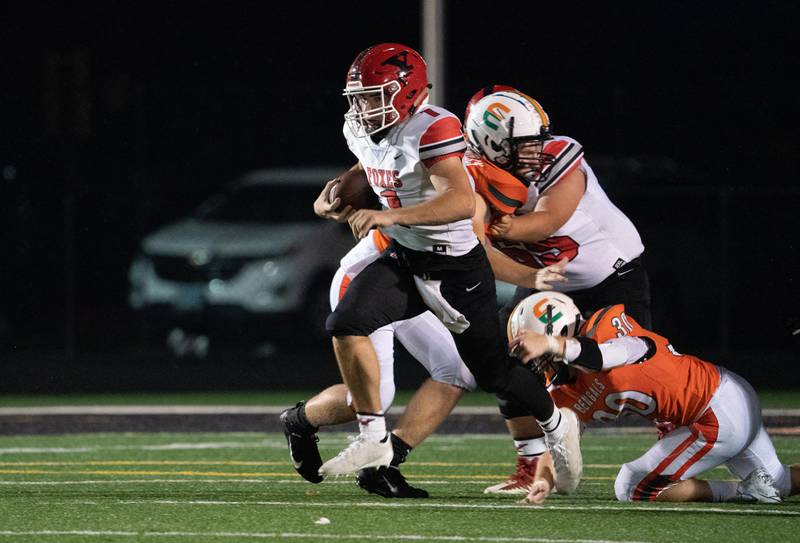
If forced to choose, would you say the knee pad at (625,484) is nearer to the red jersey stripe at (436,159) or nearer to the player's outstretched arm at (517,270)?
the player's outstretched arm at (517,270)

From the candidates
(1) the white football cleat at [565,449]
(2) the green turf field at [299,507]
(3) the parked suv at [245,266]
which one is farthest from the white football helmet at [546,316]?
(3) the parked suv at [245,266]

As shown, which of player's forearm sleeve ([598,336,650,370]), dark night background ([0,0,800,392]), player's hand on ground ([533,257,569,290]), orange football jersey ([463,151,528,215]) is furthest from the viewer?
dark night background ([0,0,800,392])

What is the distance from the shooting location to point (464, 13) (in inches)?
1166

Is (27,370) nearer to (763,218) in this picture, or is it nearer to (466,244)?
(763,218)

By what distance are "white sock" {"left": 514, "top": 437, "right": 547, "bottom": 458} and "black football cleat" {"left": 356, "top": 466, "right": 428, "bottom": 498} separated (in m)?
0.57

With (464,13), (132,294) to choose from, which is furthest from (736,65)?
(132,294)

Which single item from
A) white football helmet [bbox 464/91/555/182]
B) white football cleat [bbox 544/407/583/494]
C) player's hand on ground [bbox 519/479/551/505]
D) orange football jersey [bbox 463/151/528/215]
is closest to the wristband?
white football cleat [bbox 544/407/583/494]

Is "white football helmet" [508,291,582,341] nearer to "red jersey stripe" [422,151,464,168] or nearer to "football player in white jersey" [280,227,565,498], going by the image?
"football player in white jersey" [280,227,565,498]

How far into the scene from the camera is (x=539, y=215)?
7863 mm

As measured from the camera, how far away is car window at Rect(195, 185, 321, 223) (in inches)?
674

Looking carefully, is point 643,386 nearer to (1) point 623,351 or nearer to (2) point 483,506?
(1) point 623,351

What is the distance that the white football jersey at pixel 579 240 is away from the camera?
795cm

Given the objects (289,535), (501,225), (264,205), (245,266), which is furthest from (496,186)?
Answer: (264,205)

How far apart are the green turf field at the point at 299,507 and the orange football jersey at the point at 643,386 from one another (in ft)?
1.27
